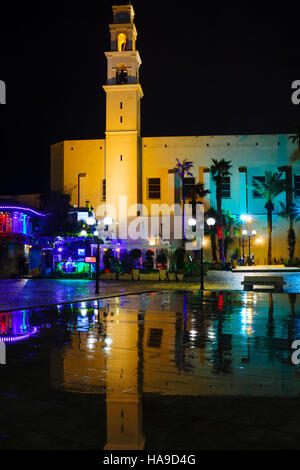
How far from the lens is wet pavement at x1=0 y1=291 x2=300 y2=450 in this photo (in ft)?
14.0

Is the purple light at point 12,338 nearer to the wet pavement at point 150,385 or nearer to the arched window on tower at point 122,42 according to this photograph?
the wet pavement at point 150,385

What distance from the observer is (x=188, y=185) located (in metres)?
51.2

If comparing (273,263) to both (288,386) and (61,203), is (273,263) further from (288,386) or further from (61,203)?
(288,386)

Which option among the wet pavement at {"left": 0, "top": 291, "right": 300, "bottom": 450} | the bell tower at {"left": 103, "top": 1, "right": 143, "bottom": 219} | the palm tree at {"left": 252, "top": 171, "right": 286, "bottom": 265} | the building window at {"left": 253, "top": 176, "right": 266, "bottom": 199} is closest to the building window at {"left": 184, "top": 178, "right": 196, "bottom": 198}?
the bell tower at {"left": 103, "top": 1, "right": 143, "bottom": 219}

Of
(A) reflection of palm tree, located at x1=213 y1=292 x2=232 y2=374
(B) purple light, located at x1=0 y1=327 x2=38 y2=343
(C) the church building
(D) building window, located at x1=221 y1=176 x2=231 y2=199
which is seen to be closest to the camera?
(A) reflection of palm tree, located at x1=213 y1=292 x2=232 y2=374

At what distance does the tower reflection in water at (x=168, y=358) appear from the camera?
18.4 ft

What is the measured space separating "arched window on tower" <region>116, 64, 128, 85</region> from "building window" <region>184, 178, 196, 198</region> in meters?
12.2

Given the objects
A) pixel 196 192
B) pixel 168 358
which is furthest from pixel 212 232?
pixel 168 358

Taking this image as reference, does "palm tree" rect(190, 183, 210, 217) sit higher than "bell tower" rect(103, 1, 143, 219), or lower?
lower

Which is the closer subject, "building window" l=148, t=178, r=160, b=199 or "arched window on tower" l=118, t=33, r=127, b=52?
"arched window on tower" l=118, t=33, r=127, b=52

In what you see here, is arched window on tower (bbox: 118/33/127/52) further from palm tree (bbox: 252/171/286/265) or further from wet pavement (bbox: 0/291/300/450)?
wet pavement (bbox: 0/291/300/450)

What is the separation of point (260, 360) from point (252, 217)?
44.4m

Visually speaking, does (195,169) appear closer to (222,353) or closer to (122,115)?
(122,115)

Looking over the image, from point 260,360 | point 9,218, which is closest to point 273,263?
point 9,218
